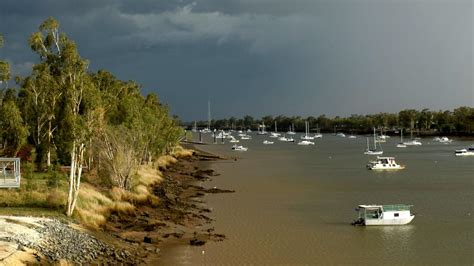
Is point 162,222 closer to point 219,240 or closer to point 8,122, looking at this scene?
point 219,240

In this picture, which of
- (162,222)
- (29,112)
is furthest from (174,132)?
(162,222)

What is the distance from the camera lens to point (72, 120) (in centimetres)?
2889

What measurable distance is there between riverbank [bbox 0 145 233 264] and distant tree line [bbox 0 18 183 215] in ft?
11.4

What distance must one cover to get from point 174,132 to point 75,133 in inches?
2224

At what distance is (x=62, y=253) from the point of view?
22.9 m

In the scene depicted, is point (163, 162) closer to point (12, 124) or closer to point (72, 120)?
point (12, 124)

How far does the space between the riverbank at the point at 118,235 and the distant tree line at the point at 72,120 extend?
3470mm

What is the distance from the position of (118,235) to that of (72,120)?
6.44 meters

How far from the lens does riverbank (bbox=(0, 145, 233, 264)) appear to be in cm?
2208

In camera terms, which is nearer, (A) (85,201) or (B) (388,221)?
(A) (85,201)

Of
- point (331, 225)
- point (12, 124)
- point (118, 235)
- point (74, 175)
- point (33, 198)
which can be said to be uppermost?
point (12, 124)

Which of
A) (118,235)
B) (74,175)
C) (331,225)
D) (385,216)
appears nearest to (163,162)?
(331,225)

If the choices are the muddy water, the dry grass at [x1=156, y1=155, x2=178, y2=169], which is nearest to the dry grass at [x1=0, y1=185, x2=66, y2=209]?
the muddy water

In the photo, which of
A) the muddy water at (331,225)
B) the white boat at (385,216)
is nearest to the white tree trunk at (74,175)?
the muddy water at (331,225)
